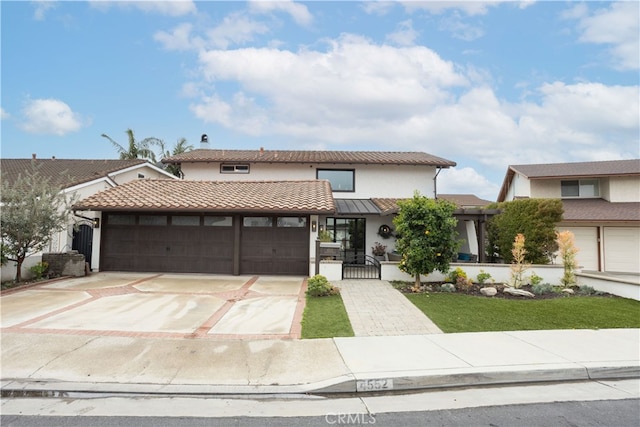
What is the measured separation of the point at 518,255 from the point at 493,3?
927 centimetres

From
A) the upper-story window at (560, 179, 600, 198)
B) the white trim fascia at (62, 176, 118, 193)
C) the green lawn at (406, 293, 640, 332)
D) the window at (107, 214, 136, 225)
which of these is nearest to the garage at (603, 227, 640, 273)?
the upper-story window at (560, 179, 600, 198)

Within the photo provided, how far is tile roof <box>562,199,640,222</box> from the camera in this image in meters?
16.0

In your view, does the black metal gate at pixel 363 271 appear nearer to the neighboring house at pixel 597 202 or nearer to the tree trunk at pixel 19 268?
the neighboring house at pixel 597 202

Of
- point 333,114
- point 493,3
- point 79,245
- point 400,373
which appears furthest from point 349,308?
point 333,114

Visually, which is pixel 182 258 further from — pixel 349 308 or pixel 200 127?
pixel 200 127

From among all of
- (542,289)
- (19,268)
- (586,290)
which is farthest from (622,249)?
(19,268)

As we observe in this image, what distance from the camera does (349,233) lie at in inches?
669

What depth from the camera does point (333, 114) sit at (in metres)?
21.0

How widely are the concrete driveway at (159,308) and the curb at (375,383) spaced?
6.14 feet

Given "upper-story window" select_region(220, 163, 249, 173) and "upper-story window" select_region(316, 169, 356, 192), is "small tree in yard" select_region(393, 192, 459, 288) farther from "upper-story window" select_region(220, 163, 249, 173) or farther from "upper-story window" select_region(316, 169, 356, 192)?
"upper-story window" select_region(220, 163, 249, 173)

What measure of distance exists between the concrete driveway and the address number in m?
2.16

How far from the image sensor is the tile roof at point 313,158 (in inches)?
730

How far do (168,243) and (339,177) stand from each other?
999 cm

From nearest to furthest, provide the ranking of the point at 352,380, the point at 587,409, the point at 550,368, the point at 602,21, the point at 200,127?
1. the point at 587,409
2. the point at 352,380
3. the point at 550,368
4. the point at 602,21
5. the point at 200,127
